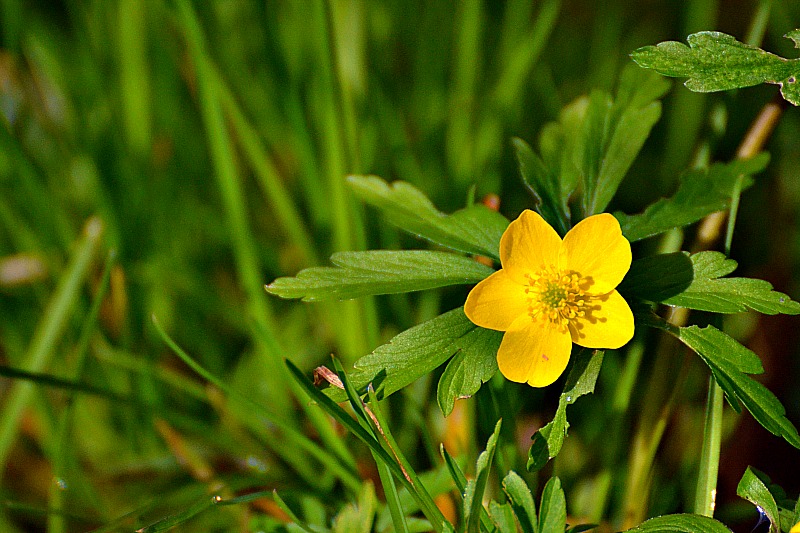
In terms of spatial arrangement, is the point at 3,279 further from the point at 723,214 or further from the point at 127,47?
the point at 723,214

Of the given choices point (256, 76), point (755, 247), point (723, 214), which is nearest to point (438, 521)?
point (723, 214)

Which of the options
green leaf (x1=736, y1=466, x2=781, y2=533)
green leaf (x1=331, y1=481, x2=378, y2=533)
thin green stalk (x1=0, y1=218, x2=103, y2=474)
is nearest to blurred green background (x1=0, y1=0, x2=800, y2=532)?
thin green stalk (x1=0, y1=218, x2=103, y2=474)

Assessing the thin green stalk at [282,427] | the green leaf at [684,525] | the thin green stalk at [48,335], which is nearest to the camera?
the green leaf at [684,525]

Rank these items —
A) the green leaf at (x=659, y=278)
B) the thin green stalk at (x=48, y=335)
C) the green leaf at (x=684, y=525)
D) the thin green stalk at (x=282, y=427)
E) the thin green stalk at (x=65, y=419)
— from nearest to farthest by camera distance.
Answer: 1. the green leaf at (x=684, y=525)
2. the green leaf at (x=659, y=278)
3. the thin green stalk at (x=282, y=427)
4. the thin green stalk at (x=65, y=419)
5. the thin green stalk at (x=48, y=335)

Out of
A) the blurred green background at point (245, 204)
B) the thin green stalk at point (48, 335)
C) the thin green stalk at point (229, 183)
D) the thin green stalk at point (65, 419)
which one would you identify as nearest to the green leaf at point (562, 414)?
the blurred green background at point (245, 204)

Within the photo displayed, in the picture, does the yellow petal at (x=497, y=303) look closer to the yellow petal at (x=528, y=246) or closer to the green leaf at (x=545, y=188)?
the yellow petal at (x=528, y=246)

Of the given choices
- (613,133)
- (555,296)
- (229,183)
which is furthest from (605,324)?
(229,183)
